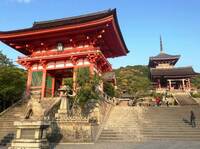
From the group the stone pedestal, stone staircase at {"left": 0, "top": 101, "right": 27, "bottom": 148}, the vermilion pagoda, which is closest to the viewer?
the stone pedestal

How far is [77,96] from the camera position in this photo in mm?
16500

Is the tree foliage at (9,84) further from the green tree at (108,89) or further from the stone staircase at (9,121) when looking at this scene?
the green tree at (108,89)

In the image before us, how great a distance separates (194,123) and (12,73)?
16.6 meters

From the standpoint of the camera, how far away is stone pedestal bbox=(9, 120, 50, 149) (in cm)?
967

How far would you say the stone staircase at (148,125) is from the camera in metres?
13.9

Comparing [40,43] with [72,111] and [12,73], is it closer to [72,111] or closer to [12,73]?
[12,73]

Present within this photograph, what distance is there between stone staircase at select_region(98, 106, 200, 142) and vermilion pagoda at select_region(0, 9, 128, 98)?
5.47 meters

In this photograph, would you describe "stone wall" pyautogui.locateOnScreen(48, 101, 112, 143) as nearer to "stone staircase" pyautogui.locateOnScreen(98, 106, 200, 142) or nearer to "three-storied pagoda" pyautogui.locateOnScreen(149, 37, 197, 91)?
"stone staircase" pyautogui.locateOnScreen(98, 106, 200, 142)

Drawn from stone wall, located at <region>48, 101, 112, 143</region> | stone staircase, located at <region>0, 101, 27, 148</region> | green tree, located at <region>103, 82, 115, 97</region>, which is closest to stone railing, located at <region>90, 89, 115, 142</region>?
stone wall, located at <region>48, 101, 112, 143</region>

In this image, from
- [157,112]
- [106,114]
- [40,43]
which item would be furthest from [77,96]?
[40,43]

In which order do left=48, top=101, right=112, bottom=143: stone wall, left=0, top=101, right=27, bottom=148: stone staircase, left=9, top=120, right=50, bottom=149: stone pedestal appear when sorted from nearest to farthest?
left=9, top=120, right=50, bottom=149: stone pedestal
left=48, top=101, right=112, bottom=143: stone wall
left=0, top=101, right=27, bottom=148: stone staircase

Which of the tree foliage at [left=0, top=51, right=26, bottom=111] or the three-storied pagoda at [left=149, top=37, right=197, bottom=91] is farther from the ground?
the three-storied pagoda at [left=149, top=37, right=197, bottom=91]

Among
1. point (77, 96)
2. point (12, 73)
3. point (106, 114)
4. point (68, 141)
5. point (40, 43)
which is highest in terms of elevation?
point (40, 43)

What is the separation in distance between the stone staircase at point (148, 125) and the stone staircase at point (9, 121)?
598 cm
